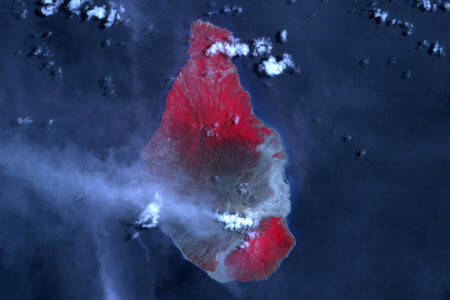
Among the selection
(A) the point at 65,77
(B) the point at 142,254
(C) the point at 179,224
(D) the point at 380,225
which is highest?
(A) the point at 65,77

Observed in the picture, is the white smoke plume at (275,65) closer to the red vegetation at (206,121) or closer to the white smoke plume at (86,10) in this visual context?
the red vegetation at (206,121)

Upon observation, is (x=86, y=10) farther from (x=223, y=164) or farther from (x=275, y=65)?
(x=223, y=164)

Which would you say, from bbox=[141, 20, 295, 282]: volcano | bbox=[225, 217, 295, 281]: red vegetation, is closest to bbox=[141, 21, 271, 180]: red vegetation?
bbox=[141, 20, 295, 282]: volcano

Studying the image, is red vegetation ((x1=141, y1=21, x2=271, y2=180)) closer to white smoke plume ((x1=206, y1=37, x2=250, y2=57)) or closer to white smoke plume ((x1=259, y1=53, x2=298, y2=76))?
white smoke plume ((x1=206, y1=37, x2=250, y2=57))

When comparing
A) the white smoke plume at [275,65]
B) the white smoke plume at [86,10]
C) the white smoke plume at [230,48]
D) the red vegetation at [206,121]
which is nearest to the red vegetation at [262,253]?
the red vegetation at [206,121]

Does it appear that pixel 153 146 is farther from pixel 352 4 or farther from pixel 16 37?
pixel 352 4

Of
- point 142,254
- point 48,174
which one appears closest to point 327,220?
point 142,254

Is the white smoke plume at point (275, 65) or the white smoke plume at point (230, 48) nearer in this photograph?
the white smoke plume at point (230, 48)
